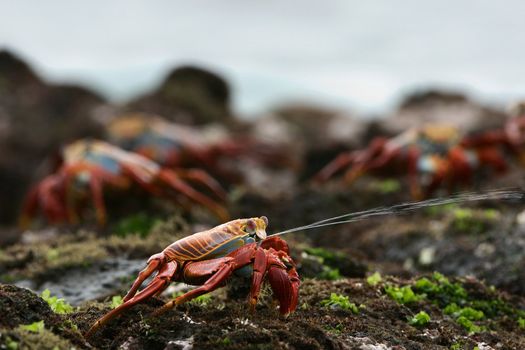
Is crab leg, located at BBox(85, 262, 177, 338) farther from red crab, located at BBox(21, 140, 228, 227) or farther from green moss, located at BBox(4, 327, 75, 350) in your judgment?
red crab, located at BBox(21, 140, 228, 227)

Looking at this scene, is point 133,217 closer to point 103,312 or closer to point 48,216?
point 48,216

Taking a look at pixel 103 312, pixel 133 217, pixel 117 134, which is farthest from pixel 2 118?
pixel 103 312

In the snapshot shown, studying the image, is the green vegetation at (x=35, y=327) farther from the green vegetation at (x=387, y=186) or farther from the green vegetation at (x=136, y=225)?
the green vegetation at (x=387, y=186)

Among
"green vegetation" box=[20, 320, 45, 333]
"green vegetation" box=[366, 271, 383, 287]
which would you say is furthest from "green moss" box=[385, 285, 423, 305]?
"green vegetation" box=[20, 320, 45, 333]

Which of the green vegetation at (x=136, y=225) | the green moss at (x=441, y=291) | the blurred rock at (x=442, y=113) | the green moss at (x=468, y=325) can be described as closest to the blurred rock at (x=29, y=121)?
the blurred rock at (x=442, y=113)

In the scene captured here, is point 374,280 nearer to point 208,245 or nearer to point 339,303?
point 339,303
